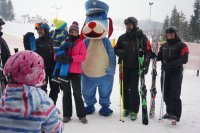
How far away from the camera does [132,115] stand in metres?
4.58

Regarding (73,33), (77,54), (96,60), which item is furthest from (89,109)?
(73,33)

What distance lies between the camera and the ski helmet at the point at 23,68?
1645 millimetres

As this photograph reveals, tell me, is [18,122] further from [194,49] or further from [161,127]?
[194,49]

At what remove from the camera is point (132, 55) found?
4562mm

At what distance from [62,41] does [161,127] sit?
220 centimetres

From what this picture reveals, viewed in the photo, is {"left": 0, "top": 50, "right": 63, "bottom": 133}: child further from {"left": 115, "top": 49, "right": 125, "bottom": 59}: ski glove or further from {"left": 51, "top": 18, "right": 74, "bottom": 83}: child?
{"left": 115, "top": 49, "right": 125, "bottom": 59}: ski glove

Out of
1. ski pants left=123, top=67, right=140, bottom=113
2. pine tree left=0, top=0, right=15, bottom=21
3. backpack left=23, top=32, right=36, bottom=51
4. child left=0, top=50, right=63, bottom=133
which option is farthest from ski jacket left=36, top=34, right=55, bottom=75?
pine tree left=0, top=0, right=15, bottom=21

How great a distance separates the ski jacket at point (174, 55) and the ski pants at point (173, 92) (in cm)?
12

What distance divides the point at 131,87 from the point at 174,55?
94cm

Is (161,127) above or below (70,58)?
below

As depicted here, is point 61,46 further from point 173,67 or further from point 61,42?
point 173,67

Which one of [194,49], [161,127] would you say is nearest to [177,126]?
[161,127]

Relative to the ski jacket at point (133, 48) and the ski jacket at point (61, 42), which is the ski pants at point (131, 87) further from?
the ski jacket at point (61, 42)

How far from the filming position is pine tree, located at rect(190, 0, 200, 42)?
40.0 m
